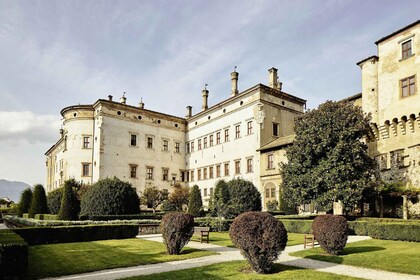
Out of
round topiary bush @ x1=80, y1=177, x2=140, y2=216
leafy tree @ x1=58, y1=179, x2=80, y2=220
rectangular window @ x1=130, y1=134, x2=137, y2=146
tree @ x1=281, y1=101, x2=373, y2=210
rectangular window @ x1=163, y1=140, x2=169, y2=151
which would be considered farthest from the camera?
rectangular window @ x1=163, y1=140, x2=169, y2=151

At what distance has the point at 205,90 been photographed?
45625 millimetres

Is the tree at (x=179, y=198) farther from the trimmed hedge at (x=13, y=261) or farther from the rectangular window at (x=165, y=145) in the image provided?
the trimmed hedge at (x=13, y=261)

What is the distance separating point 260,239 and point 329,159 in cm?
1409

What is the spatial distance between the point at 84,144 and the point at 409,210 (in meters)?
33.2

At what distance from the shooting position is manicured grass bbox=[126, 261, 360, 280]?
9242mm

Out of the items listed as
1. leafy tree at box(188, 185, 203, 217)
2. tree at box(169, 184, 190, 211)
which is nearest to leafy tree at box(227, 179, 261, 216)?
leafy tree at box(188, 185, 203, 217)

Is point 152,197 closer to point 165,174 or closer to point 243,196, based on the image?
point 165,174

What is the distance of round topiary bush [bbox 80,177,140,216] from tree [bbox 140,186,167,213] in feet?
44.3

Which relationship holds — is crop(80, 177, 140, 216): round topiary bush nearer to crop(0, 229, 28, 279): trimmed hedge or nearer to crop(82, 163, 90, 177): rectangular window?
crop(0, 229, 28, 279): trimmed hedge

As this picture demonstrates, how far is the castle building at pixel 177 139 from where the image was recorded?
36.9m

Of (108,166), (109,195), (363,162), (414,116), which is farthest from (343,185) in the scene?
(108,166)

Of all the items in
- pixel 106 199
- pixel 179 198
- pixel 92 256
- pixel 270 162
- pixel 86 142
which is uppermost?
pixel 86 142

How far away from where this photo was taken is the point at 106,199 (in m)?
24.3

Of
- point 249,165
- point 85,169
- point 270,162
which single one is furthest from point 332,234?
point 85,169
